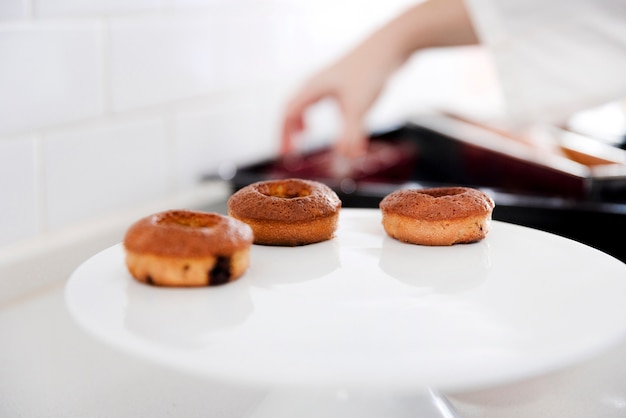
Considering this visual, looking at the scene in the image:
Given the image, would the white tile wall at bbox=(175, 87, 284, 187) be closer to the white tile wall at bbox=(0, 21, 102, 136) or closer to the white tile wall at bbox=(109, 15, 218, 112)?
the white tile wall at bbox=(109, 15, 218, 112)

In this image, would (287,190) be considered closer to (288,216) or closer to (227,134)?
(288,216)

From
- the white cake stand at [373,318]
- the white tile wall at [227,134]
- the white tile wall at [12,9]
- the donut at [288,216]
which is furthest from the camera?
the white tile wall at [227,134]

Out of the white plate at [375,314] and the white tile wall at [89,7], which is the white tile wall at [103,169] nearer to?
the white tile wall at [89,7]

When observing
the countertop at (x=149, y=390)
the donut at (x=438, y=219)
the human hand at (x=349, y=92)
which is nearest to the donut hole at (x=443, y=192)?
the donut at (x=438, y=219)

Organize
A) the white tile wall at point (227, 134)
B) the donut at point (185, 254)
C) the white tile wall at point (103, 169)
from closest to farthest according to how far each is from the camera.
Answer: the donut at point (185, 254), the white tile wall at point (103, 169), the white tile wall at point (227, 134)

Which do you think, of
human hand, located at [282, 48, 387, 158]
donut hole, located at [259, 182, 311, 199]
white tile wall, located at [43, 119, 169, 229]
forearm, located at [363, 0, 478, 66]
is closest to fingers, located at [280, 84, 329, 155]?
human hand, located at [282, 48, 387, 158]

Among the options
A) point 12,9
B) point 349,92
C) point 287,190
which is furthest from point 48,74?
point 349,92
